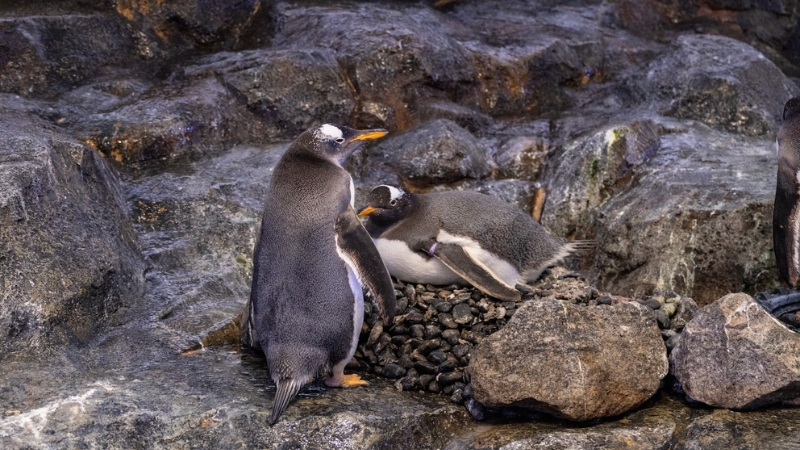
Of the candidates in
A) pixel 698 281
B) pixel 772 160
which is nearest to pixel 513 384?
pixel 698 281

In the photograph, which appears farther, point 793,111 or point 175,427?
point 793,111

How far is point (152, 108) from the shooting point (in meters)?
5.92

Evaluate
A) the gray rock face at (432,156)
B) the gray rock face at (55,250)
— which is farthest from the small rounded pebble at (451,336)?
the gray rock face at (432,156)

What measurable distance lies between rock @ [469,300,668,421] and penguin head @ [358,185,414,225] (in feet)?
3.42

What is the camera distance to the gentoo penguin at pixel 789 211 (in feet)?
14.3

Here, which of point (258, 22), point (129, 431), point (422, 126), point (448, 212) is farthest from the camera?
point (258, 22)

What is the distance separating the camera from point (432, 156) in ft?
19.9

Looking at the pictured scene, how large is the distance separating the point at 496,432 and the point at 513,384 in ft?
0.64

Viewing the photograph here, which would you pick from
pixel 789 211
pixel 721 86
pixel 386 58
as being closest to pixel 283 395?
pixel 789 211

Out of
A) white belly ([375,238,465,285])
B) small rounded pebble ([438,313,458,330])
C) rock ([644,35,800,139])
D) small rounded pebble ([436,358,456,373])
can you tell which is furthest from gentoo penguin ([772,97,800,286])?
rock ([644,35,800,139])

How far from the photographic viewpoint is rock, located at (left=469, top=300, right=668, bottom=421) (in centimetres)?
342

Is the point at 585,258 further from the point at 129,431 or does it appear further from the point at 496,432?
the point at 129,431

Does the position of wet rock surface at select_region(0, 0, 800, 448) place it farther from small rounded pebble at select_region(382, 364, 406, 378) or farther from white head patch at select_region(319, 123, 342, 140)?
white head patch at select_region(319, 123, 342, 140)

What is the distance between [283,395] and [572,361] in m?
1.08
